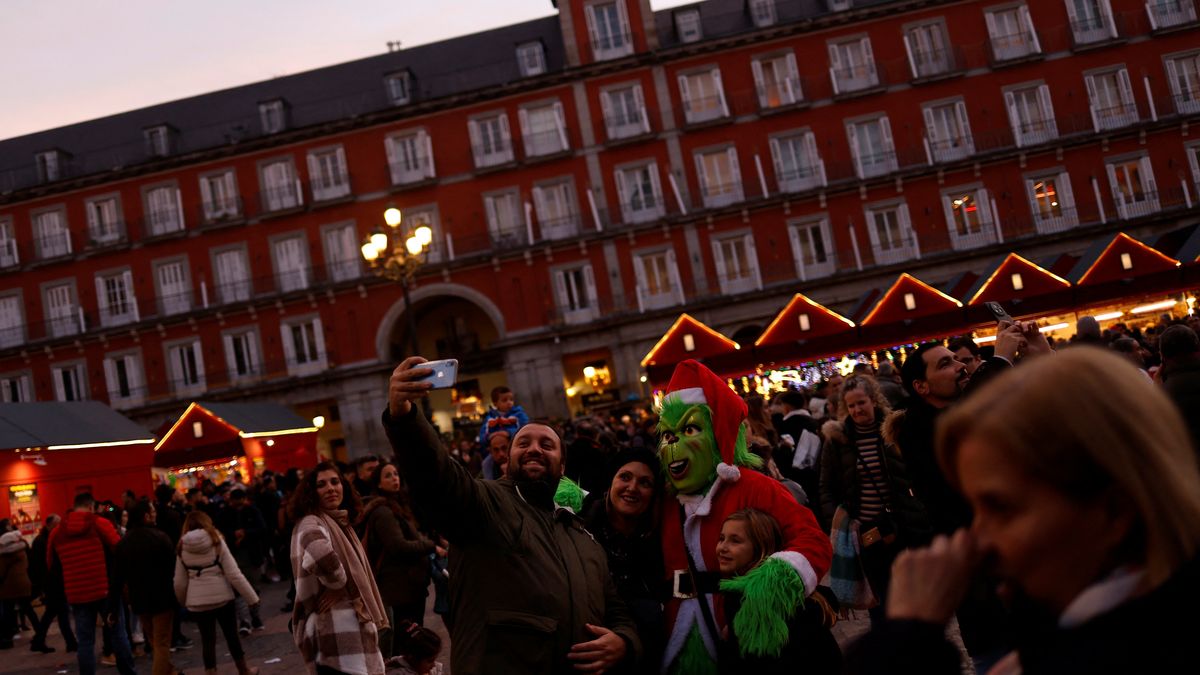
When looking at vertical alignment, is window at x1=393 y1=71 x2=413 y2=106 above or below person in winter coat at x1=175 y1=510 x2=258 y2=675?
above

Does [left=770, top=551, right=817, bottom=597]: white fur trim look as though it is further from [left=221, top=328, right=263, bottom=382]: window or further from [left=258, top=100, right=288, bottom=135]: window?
[left=258, top=100, right=288, bottom=135]: window

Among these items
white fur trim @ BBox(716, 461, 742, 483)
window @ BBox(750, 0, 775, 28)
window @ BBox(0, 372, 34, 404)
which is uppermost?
window @ BBox(750, 0, 775, 28)

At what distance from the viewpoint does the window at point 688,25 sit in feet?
114

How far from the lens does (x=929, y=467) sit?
13.0 ft

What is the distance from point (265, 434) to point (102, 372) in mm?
13614

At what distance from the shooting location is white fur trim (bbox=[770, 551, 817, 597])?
10.7 feet

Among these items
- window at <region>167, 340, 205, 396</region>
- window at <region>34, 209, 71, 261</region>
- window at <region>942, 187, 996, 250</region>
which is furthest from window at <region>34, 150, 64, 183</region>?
window at <region>942, 187, 996, 250</region>

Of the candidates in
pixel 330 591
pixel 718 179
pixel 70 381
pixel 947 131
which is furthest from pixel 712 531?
pixel 70 381

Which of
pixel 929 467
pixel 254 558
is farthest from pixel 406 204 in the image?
pixel 929 467

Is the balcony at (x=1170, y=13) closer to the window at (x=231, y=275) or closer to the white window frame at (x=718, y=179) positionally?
the white window frame at (x=718, y=179)

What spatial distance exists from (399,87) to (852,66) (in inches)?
644

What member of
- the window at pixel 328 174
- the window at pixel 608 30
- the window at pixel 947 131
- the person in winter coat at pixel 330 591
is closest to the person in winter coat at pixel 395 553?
the person in winter coat at pixel 330 591

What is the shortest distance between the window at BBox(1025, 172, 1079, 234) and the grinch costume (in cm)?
3211

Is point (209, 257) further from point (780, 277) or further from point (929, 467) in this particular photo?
point (929, 467)
